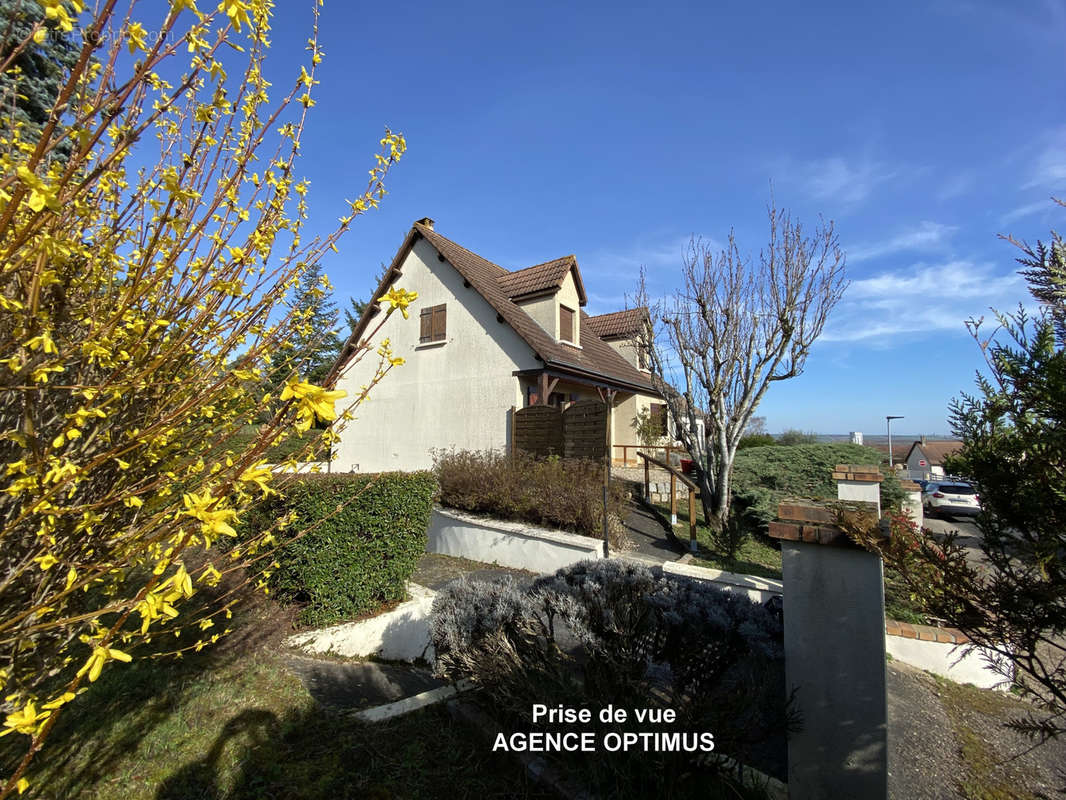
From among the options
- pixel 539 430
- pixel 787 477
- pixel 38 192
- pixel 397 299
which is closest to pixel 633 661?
pixel 397 299

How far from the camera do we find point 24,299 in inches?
60.1

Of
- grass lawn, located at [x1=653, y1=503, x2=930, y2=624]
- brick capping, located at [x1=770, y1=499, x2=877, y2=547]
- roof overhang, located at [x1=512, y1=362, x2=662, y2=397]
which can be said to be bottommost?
grass lawn, located at [x1=653, y1=503, x2=930, y2=624]

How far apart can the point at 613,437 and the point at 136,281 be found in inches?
615

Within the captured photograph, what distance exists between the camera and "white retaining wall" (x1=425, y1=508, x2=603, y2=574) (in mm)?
7027

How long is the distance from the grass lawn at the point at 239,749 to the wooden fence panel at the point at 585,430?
6.85m

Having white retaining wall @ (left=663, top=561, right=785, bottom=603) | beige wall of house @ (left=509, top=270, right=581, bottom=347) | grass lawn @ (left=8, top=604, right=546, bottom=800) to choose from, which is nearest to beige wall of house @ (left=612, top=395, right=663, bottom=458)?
beige wall of house @ (left=509, top=270, right=581, bottom=347)

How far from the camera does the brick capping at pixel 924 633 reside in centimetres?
442

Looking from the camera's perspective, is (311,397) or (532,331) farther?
(532,331)

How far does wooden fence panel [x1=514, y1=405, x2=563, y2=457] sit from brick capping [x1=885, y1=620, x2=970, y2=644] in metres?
6.57

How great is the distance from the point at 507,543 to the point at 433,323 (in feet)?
26.3

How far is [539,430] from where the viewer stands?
1107 centimetres

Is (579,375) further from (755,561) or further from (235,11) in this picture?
(235,11)

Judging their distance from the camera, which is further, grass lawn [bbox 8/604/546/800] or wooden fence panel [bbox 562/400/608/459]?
wooden fence panel [bbox 562/400/608/459]

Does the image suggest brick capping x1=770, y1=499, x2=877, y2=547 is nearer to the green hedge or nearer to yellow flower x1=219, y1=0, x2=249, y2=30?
yellow flower x1=219, y1=0, x2=249, y2=30
